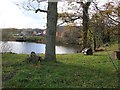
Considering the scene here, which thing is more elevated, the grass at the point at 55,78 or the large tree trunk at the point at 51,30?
the large tree trunk at the point at 51,30

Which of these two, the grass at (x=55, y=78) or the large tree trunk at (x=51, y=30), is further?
the large tree trunk at (x=51, y=30)

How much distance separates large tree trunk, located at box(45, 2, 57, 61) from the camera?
400 inches

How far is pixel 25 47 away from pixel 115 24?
6.36 m

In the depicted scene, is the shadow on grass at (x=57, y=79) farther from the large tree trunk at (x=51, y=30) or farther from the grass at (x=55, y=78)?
the large tree trunk at (x=51, y=30)

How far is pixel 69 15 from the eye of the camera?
71.8 ft

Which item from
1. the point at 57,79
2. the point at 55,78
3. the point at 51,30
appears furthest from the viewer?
the point at 51,30

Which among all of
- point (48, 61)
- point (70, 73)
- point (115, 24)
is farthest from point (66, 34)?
point (70, 73)

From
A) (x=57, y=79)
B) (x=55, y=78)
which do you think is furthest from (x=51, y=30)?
(x=57, y=79)

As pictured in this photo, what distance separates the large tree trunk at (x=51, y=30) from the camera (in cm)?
1016

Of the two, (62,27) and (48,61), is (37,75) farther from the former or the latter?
(62,27)

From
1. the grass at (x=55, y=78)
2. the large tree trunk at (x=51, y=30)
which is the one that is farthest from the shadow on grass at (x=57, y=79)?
the large tree trunk at (x=51, y=30)

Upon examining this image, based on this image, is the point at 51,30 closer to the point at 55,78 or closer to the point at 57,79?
the point at 55,78

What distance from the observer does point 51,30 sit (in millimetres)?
10250

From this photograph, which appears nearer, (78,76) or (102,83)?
(102,83)
